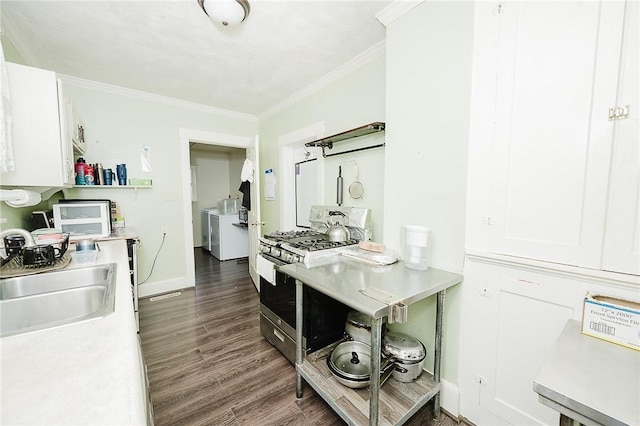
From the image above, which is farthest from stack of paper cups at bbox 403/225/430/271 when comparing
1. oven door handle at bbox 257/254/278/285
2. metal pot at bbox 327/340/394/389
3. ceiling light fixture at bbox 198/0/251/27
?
ceiling light fixture at bbox 198/0/251/27

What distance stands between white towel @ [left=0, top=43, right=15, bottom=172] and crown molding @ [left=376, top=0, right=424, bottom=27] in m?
2.12

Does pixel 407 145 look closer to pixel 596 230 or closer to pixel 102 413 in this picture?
pixel 596 230

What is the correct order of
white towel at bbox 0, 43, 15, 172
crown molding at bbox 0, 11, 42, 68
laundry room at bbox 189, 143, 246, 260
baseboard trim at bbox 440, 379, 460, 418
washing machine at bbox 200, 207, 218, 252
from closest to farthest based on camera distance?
white towel at bbox 0, 43, 15, 172, baseboard trim at bbox 440, 379, 460, 418, crown molding at bbox 0, 11, 42, 68, washing machine at bbox 200, 207, 218, 252, laundry room at bbox 189, 143, 246, 260

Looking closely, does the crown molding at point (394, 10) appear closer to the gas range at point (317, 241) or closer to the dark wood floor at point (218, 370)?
the gas range at point (317, 241)

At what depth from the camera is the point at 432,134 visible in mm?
1520

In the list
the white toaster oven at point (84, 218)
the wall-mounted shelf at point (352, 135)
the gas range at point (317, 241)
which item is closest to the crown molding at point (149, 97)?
the white toaster oven at point (84, 218)

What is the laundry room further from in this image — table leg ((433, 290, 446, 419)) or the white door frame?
table leg ((433, 290, 446, 419))

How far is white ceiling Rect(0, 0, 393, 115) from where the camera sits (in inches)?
66.6

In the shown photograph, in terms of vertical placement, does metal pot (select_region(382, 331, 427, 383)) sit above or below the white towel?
below

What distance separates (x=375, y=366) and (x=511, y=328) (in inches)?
28.7

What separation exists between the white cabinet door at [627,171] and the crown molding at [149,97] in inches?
148

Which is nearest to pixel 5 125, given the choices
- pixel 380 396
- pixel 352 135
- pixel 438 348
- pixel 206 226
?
pixel 352 135

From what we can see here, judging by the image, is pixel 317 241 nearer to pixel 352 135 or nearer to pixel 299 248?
pixel 299 248

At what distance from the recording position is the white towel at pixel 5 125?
1.21 metres
